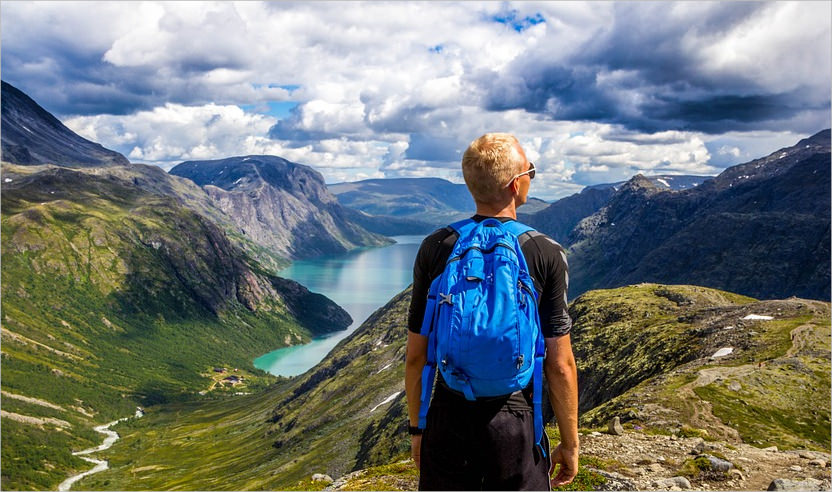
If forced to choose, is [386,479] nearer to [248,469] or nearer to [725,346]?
[725,346]

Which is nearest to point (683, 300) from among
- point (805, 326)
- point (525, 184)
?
point (805, 326)

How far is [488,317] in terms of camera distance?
7.30 metres

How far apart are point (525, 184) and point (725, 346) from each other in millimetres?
60011

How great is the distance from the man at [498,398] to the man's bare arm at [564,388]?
0.05ft

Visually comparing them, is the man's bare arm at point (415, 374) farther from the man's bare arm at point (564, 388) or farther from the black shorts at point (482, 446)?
the man's bare arm at point (564, 388)

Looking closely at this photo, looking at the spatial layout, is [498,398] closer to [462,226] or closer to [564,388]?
[564,388]

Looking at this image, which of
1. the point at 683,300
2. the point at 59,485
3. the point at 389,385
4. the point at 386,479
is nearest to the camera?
the point at 386,479

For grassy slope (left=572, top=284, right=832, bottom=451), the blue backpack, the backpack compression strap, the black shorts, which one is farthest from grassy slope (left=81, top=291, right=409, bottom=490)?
the blue backpack

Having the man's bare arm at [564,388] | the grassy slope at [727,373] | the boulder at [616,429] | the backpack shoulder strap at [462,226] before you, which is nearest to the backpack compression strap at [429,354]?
the backpack shoulder strap at [462,226]

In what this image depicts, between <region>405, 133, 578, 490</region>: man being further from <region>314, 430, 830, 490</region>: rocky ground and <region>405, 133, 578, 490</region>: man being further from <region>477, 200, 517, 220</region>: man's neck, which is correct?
<region>314, 430, 830, 490</region>: rocky ground

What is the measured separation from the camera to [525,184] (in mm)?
8422

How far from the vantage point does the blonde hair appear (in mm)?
7871

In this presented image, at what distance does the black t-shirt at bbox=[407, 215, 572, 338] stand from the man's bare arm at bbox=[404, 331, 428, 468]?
0.75 ft

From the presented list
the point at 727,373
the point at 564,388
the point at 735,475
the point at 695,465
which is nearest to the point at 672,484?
the point at 695,465
